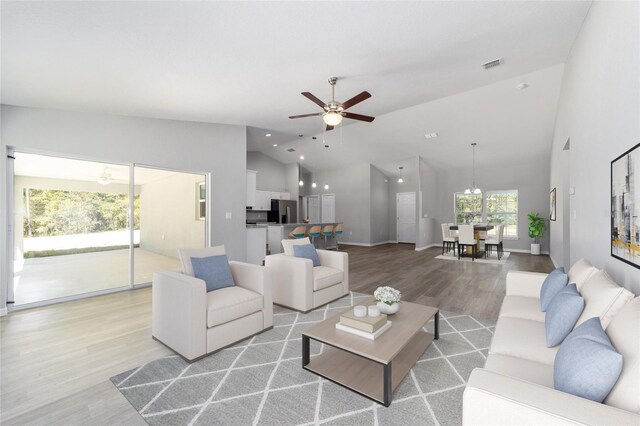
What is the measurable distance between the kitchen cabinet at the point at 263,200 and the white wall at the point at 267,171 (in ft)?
1.43

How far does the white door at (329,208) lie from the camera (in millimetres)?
10953

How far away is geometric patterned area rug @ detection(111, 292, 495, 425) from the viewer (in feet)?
5.49

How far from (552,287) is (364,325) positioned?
58.9 inches

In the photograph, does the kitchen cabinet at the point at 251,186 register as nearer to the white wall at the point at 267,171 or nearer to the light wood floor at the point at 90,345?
the light wood floor at the point at 90,345

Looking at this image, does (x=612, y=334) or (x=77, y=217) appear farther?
(x=77, y=217)

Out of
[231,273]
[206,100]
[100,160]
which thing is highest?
[206,100]

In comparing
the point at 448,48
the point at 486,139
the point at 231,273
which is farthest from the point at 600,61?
the point at 486,139

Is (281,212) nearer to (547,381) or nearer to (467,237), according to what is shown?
(467,237)

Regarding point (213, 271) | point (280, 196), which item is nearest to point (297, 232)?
point (280, 196)

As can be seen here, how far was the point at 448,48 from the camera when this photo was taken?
3.18m

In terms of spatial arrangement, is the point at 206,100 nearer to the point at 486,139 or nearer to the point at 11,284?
the point at 11,284

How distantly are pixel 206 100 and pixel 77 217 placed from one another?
8.23 ft

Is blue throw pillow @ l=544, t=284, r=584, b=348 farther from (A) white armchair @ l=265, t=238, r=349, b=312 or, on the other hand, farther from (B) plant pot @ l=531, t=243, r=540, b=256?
(B) plant pot @ l=531, t=243, r=540, b=256

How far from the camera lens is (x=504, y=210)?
8.99 m
